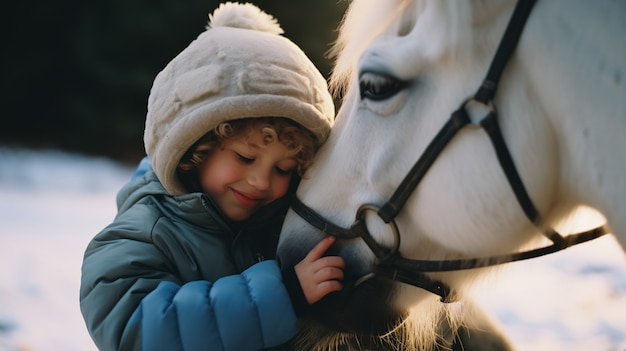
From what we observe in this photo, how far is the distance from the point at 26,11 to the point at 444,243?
5633 mm

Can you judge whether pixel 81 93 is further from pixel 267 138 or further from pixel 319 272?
pixel 319 272

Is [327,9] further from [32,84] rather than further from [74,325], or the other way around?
[74,325]

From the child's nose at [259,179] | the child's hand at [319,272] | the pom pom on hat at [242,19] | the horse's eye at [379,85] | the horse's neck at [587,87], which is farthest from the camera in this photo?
the pom pom on hat at [242,19]

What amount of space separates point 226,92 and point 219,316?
344 mm

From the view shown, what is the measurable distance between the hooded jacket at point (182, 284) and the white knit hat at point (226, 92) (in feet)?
0.32

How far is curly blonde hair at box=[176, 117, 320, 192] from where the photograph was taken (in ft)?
3.35

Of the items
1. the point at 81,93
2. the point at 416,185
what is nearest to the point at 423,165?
the point at 416,185

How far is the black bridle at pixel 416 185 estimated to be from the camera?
770mm

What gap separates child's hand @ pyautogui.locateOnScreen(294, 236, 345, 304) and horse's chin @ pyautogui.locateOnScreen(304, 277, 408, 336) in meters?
0.03

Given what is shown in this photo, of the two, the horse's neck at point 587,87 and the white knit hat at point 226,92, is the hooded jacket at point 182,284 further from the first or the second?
the horse's neck at point 587,87

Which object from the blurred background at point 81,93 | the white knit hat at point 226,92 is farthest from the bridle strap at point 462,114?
the blurred background at point 81,93

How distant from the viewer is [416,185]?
86cm

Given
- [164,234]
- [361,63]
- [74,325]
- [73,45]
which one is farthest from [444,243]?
[73,45]

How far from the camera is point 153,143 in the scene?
1.09m
